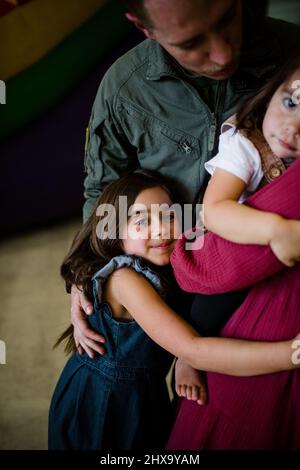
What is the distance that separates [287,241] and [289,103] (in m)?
0.27

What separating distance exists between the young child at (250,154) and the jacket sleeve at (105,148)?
0.32 meters

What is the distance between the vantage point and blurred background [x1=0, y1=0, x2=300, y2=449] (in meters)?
1.48

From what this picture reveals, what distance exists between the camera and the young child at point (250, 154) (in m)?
0.68

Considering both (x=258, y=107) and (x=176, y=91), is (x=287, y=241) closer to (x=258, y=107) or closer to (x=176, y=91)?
(x=258, y=107)

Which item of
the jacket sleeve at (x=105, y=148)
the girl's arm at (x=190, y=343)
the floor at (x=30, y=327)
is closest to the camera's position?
the girl's arm at (x=190, y=343)

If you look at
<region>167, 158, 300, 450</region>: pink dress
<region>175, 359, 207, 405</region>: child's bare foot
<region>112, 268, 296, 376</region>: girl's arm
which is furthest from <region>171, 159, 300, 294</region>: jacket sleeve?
<region>175, 359, 207, 405</region>: child's bare foot

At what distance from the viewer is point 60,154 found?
1.85m

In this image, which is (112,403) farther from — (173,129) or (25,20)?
(25,20)

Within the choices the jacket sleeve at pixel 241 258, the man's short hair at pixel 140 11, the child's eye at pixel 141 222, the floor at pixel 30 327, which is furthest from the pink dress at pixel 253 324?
the floor at pixel 30 327

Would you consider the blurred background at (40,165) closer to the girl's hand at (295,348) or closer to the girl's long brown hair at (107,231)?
the girl's long brown hair at (107,231)

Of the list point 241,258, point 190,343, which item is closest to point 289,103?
point 241,258

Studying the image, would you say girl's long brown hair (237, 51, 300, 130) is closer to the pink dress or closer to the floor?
the pink dress

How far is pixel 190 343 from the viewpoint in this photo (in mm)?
758

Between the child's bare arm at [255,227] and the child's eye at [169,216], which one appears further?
the child's eye at [169,216]
